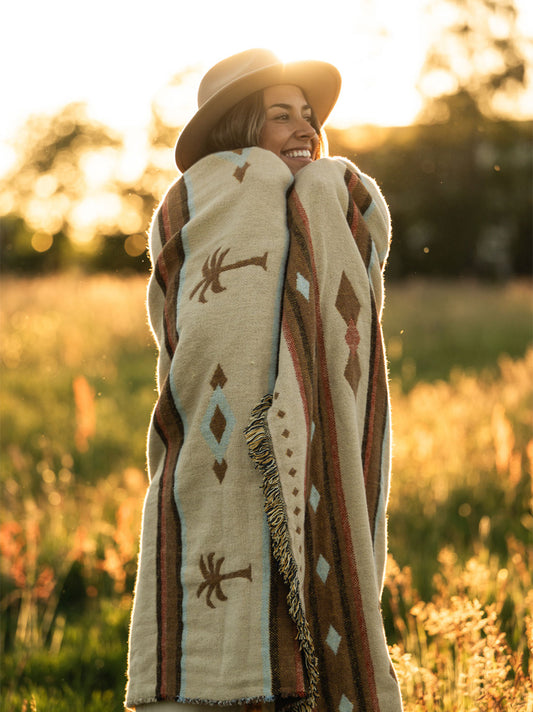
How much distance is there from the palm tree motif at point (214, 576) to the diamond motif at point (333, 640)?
28 centimetres

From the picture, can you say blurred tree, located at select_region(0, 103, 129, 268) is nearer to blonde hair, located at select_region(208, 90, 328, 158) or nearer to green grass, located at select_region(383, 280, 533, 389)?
green grass, located at select_region(383, 280, 533, 389)

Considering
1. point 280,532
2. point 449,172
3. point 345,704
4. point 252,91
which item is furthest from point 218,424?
point 449,172

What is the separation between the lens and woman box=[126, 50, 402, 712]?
1.93 m

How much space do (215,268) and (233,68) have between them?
69 centimetres

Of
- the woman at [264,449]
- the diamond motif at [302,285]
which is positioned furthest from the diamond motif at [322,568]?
the diamond motif at [302,285]

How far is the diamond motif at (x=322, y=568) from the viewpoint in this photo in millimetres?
2068

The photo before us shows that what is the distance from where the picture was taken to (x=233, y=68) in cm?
241

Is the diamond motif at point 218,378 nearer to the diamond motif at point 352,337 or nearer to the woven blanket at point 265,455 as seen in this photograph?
the woven blanket at point 265,455

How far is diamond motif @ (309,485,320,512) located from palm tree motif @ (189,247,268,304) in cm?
54

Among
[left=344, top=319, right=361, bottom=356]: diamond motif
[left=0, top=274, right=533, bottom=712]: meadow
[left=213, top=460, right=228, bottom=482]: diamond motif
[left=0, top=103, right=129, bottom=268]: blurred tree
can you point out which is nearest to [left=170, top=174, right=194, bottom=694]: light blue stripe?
[left=213, top=460, right=228, bottom=482]: diamond motif

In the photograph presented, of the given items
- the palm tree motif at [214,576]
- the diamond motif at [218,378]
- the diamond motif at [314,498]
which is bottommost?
the palm tree motif at [214,576]

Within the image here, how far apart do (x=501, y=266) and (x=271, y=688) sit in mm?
29191

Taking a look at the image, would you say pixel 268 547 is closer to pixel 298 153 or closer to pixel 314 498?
pixel 314 498

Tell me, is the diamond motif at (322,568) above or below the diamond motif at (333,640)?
above
